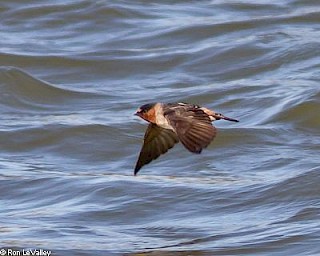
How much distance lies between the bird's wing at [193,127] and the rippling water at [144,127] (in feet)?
2.66

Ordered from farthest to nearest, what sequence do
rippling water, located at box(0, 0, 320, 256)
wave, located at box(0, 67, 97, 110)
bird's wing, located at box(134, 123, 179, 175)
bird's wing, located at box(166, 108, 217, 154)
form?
wave, located at box(0, 67, 97, 110) → rippling water, located at box(0, 0, 320, 256) → bird's wing, located at box(134, 123, 179, 175) → bird's wing, located at box(166, 108, 217, 154)

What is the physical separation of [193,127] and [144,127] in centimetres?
401

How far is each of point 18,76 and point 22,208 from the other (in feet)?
13.5

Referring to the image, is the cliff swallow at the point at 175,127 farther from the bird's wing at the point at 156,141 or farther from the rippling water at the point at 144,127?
the rippling water at the point at 144,127

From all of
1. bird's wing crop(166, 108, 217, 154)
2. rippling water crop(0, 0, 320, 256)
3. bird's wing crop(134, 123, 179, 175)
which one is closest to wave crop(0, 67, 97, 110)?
rippling water crop(0, 0, 320, 256)

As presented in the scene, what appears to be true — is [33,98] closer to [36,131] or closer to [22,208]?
[36,131]

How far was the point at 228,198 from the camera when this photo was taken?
30.3 ft

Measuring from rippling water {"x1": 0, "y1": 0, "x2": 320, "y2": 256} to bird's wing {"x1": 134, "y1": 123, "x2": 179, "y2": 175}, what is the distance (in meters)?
0.52

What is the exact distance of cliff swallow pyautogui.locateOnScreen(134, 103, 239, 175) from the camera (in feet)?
23.7

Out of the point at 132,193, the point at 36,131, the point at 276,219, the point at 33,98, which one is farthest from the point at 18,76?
the point at 276,219

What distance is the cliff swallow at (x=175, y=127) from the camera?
7.24 m

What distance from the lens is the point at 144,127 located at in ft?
37.2

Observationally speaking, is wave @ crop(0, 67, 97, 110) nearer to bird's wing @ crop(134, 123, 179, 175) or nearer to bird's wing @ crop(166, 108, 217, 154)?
bird's wing @ crop(134, 123, 179, 175)

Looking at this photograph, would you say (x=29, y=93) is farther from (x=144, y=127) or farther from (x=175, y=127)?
(x=175, y=127)
